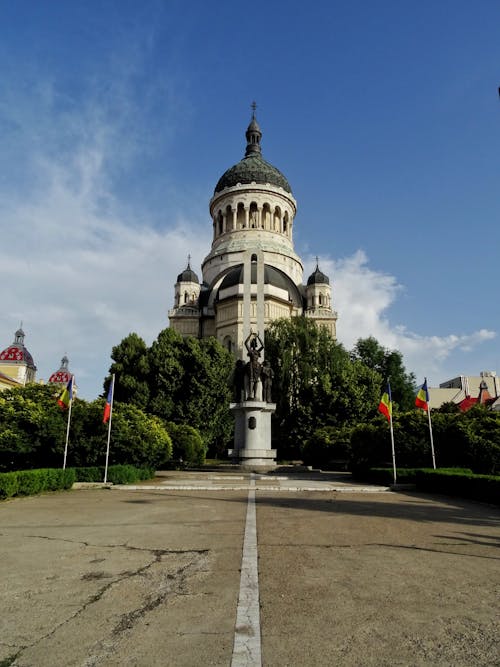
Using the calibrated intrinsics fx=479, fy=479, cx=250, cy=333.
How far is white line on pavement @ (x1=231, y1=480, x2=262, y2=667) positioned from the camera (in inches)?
113

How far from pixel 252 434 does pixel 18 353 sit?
67930 mm

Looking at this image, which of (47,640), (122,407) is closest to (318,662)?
(47,640)

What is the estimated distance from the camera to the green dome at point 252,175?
55.8 metres

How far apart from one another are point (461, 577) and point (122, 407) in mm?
16860

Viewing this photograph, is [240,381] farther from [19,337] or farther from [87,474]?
[19,337]

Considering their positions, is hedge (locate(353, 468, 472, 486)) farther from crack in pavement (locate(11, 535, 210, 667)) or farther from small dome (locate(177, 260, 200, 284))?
small dome (locate(177, 260, 200, 284))

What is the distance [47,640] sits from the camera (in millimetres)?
3121

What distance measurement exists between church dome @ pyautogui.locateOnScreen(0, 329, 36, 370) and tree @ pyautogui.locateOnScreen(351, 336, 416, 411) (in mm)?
58621

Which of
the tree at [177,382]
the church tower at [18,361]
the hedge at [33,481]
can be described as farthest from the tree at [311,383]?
the church tower at [18,361]

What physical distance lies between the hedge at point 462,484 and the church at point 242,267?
2929 cm

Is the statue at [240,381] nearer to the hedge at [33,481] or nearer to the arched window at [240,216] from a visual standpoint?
the hedge at [33,481]

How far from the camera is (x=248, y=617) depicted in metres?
3.56

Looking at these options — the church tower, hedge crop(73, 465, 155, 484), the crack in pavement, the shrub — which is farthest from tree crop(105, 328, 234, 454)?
the church tower

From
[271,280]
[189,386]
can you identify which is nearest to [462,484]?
[189,386]
